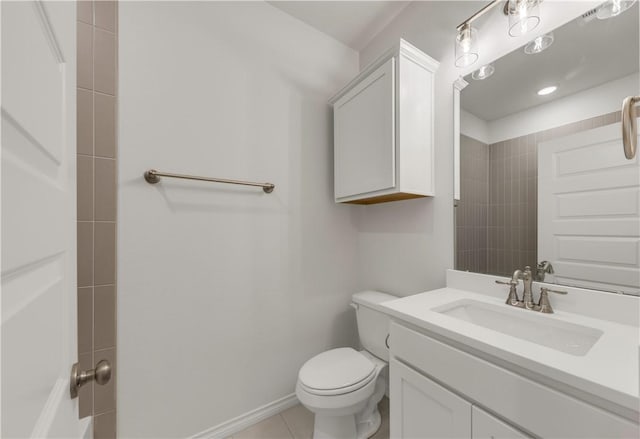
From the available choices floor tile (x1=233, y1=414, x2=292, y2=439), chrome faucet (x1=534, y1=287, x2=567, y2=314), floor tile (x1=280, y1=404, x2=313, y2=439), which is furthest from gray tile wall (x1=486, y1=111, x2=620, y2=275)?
floor tile (x1=233, y1=414, x2=292, y2=439)

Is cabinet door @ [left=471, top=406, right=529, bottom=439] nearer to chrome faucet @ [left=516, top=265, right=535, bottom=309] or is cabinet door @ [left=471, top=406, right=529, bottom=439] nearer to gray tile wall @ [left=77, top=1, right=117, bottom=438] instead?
chrome faucet @ [left=516, top=265, right=535, bottom=309]

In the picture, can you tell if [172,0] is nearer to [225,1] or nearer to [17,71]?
[225,1]

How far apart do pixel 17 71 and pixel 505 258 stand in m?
1.52

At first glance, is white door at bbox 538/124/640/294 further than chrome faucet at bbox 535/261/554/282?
No

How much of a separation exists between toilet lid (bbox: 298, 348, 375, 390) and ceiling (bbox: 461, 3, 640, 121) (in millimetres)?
1383

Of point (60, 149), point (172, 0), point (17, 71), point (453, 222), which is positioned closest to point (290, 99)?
point (172, 0)

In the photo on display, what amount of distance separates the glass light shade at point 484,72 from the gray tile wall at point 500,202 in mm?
280

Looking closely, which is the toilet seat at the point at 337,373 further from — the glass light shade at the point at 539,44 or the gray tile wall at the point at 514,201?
the glass light shade at the point at 539,44

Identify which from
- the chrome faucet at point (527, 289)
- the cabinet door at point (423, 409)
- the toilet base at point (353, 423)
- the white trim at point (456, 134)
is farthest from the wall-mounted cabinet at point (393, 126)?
the toilet base at point (353, 423)

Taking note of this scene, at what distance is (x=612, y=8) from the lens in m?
0.91

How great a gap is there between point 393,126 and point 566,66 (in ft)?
2.22

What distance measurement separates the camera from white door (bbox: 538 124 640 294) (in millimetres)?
888

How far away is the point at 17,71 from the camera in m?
0.29

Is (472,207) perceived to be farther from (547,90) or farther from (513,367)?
(513,367)
